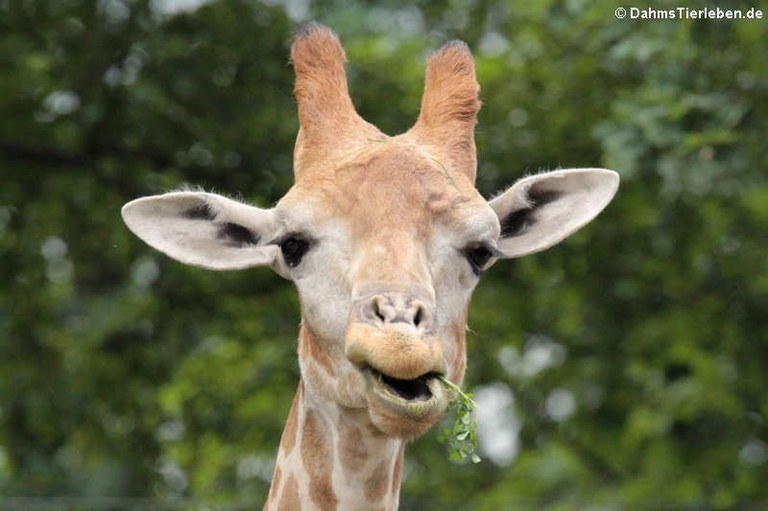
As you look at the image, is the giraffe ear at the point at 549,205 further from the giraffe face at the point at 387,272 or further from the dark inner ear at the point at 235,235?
the dark inner ear at the point at 235,235

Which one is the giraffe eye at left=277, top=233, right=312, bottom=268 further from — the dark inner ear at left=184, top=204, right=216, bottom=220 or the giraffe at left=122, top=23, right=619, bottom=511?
the dark inner ear at left=184, top=204, right=216, bottom=220

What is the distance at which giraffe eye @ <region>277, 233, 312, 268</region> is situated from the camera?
5289mm

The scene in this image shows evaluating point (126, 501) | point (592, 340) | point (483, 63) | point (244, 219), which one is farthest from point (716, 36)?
point (126, 501)

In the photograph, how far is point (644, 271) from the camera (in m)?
12.7

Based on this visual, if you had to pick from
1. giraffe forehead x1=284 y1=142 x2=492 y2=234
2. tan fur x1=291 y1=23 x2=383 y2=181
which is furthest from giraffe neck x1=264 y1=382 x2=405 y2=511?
tan fur x1=291 y1=23 x2=383 y2=181

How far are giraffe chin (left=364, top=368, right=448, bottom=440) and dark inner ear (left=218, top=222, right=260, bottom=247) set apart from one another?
0.98m

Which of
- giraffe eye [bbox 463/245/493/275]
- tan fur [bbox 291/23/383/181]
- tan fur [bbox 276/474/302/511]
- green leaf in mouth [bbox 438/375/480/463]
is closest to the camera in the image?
green leaf in mouth [bbox 438/375/480/463]

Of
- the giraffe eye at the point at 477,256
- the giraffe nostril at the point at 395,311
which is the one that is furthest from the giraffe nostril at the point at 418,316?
the giraffe eye at the point at 477,256

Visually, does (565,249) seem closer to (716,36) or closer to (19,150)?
(716,36)

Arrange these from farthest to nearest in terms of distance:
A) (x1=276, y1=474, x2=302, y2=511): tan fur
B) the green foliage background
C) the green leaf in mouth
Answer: the green foliage background → (x1=276, y1=474, x2=302, y2=511): tan fur → the green leaf in mouth

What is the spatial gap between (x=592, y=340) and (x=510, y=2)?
295cm

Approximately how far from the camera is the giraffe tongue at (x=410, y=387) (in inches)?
186

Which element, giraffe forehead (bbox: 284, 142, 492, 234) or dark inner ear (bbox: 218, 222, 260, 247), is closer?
giraffe forehead (bbox: 284, 142, 492, 234)

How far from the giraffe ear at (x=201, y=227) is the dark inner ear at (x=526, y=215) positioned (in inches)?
36.8
